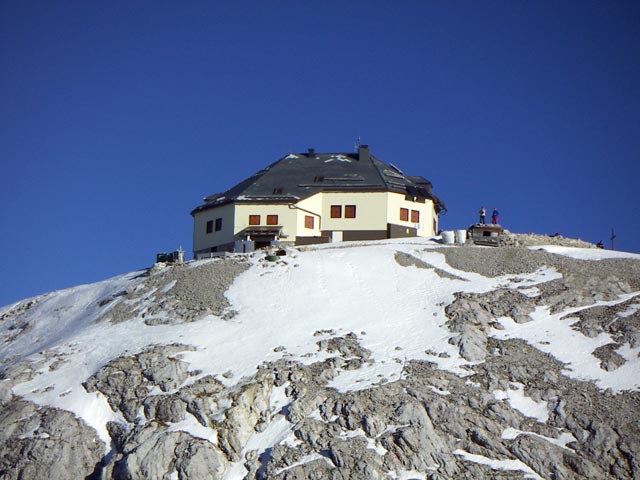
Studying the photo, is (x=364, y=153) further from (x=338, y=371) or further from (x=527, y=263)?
(x=338, y=371)

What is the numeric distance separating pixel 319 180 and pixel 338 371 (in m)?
32.6

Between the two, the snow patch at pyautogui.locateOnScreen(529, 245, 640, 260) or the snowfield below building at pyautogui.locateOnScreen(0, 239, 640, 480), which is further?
the snow patch at pyautogui.locateOnScreen(529, 245, 640, 260)

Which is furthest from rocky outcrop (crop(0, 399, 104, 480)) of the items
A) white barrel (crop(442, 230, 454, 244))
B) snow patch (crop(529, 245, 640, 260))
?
snow patch (crop(529, 245, 640, 260))

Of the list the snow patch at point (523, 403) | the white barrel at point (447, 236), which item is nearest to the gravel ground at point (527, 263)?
the white barrel at point (447, 236)

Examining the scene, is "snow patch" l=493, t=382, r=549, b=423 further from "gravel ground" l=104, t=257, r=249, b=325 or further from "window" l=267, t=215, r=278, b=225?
"window" l=267, t=215, r=278, b=225

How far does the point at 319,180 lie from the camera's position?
82.4m

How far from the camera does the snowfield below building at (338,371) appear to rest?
45.7 meters

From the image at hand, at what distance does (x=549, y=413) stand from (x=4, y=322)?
4113 cm

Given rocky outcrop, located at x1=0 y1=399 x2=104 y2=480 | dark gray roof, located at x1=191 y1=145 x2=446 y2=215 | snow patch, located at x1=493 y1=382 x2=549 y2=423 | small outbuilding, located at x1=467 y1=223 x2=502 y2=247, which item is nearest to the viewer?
rocky outcrop, located at x1=0 y1=399 x2=104 y2=480

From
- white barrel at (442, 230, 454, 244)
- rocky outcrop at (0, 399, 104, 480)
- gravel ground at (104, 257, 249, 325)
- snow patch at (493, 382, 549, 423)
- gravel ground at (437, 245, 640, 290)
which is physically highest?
white barrel at (442, 230, 454, 244)

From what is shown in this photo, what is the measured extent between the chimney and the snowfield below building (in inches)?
766

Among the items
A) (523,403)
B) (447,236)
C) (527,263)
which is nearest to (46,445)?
(523,403)

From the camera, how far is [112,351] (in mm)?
56062

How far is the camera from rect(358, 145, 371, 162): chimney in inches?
3418
